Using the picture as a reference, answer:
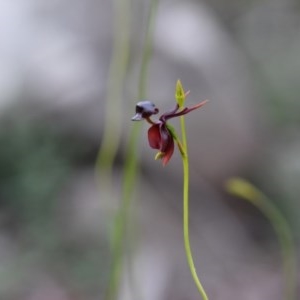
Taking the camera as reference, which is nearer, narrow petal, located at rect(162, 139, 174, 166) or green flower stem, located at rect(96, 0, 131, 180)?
narrow petal, located at rect(162, 139, 174, 166)

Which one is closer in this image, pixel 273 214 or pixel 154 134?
pixel 154 134

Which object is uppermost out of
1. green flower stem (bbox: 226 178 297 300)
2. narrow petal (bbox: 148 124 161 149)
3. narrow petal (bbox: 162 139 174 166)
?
narrow petal (bbox: 148 124 161 149)

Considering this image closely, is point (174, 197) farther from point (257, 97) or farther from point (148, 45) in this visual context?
point (148, 45)

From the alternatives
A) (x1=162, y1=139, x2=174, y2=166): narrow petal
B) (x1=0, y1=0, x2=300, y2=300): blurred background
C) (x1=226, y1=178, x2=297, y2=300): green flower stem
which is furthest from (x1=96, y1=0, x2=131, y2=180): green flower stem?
(x1=162, y1=139, x2=174, y2=166): narrow petal

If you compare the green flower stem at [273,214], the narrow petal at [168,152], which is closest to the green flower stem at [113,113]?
the green flower stem at [273,214]

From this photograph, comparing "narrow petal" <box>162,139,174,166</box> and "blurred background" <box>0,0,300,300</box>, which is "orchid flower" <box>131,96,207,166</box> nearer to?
"narrow petal" <box>162,139,174,166</box>

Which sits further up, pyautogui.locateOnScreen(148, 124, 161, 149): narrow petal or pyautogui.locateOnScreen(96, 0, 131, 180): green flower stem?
pyautogui.locateOnScreen(96, 0, 131, 180): green flower stem

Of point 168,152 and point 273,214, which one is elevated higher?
point 168,152

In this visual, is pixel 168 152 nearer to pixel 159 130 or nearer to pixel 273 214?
pixel 159 130

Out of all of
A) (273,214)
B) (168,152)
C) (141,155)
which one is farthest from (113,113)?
(168,152)
